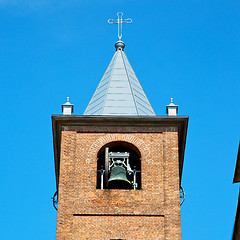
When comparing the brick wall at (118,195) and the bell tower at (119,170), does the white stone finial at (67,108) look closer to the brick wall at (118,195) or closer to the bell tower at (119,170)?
the bell tower at (119,170)

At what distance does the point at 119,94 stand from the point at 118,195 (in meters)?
6.03

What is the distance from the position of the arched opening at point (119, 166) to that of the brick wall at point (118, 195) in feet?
1.20

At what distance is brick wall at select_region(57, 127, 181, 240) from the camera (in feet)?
114

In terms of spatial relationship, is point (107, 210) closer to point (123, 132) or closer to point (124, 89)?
point (123, 132)

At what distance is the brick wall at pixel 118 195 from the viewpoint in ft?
114

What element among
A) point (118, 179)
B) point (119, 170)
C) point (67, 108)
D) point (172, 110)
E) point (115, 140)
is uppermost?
point (67, 108)

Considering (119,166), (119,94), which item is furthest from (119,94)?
(119,166)

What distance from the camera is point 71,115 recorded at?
38000 mm

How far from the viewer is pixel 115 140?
37.7 meters

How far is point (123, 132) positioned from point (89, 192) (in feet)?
10.7

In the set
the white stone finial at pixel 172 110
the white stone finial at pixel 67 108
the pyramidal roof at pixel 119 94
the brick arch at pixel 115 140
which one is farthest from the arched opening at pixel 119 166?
the white stone finial at pixel 67 108

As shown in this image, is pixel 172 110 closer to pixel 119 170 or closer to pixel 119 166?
pixel 119 166

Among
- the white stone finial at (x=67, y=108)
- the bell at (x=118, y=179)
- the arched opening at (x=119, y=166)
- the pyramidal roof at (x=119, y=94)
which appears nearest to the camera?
the bell at (x=118, y=179)

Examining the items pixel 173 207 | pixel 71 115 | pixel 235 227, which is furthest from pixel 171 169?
pixel 235 227
